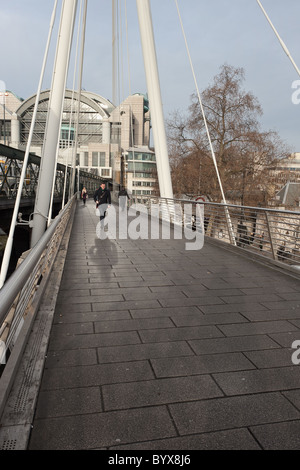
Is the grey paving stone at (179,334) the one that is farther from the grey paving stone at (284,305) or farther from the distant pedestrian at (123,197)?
the distant pedestrian at (123,197)

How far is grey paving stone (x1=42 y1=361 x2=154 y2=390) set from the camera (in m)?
2.60

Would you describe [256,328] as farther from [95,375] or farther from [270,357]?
[95,375]

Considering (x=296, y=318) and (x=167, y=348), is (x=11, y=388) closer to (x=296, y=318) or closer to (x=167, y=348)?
(x=167, y=348)

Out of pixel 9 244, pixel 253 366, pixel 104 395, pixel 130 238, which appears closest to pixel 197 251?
pixel 130 238

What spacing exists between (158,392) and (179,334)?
1015 mm

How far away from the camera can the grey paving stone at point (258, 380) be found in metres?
2.58

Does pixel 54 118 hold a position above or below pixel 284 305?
above

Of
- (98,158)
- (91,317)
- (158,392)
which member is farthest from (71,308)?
(98,158)

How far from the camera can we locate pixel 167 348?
10.5ft

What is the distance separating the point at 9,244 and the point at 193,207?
37.4 ft

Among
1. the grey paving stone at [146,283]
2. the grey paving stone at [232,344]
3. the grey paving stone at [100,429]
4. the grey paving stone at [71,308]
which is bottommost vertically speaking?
the grey paving stone at [100,429]

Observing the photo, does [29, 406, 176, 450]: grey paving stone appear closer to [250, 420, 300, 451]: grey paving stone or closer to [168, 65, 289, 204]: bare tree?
[250, 420, 300, 451]: grey paving stone

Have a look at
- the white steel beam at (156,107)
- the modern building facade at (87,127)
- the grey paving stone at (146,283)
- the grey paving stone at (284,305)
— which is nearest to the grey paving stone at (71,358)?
the grey paving stone at (146,283)

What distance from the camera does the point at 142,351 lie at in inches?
123
